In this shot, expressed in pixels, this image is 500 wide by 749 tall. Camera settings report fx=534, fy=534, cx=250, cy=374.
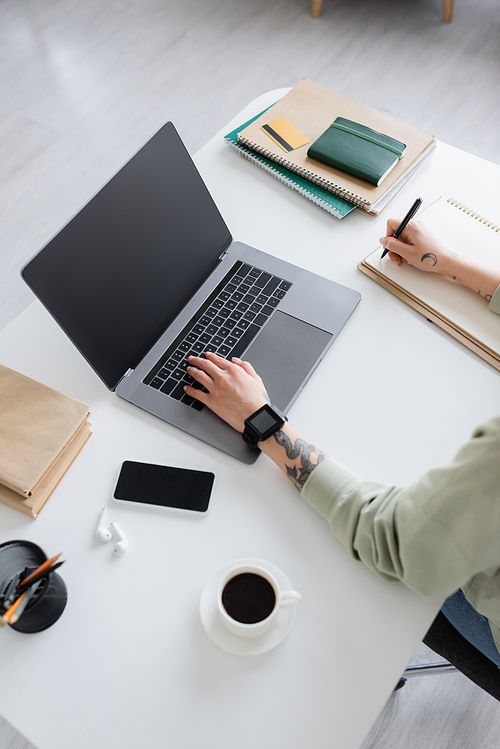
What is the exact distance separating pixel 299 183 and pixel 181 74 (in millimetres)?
1919

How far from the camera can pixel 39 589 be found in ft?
2.20

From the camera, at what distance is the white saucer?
0.68m

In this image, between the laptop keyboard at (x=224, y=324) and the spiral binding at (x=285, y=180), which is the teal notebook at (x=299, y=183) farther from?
the laptop keyboard at (x=224, y=324)

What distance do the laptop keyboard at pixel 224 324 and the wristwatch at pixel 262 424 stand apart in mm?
103

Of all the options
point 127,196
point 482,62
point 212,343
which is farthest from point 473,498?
point 482,62

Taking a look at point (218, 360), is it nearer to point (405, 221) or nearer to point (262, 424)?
point (262, 424)

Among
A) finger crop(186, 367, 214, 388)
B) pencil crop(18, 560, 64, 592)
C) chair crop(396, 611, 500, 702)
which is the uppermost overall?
finger crop(186, 367, 214, 388)

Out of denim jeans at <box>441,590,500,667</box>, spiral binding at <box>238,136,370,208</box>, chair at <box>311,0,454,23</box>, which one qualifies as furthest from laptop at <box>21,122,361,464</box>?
chair at <box>311,0,454,23</box>

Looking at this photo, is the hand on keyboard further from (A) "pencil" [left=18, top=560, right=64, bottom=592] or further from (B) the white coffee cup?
(A) "pencil" [left=18, top=560, right=64, bottom=592]

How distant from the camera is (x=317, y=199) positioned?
1.16 meters

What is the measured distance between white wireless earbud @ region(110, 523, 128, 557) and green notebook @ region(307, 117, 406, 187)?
87 centimetres

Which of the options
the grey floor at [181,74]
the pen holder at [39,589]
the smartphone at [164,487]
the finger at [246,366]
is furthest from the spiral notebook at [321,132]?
the grey floor at [181,74]

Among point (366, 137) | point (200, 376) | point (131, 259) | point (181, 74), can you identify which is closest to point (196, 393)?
point (200, 376)

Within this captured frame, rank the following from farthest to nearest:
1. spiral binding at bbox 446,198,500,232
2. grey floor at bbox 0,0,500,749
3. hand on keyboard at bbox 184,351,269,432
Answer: grey floor at bbox 0,0,500,749 → spiral binding at bbox 446,198,500,232 → hand on keyboard at bbox 184,351,269,432
